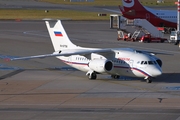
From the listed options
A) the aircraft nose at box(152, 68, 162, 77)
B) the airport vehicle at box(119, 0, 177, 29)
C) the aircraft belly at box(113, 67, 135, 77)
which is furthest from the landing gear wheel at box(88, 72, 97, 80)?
the airport vehicle at box(119, 0, 177, 29)

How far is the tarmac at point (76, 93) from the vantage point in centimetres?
3122

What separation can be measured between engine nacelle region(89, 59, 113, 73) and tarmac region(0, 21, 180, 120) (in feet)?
3.06

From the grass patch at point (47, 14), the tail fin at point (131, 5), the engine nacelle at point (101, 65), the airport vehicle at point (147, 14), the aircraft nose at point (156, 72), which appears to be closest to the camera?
the aircraft nose at point (156, 72)

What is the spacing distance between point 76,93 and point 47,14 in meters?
76.2

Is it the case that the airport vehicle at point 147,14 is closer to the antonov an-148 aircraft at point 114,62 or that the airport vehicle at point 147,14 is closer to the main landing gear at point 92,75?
the antonov an-148 aircraft at point 114,62

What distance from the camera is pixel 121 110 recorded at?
32250mm

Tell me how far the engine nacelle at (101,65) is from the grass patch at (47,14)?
6178cm

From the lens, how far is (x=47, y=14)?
113 metres

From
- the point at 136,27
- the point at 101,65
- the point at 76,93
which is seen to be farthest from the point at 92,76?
the point at 136,27

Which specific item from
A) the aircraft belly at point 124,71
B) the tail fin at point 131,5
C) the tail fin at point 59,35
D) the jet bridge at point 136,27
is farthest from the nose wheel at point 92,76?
the tail fin at point 131,5

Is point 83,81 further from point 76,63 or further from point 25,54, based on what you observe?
point 25,54

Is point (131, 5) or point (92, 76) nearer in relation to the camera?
point (92, 76)

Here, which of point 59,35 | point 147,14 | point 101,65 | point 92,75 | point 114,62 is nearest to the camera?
point 101,65

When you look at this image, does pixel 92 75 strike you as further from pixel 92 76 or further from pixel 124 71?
pixel 124 71
